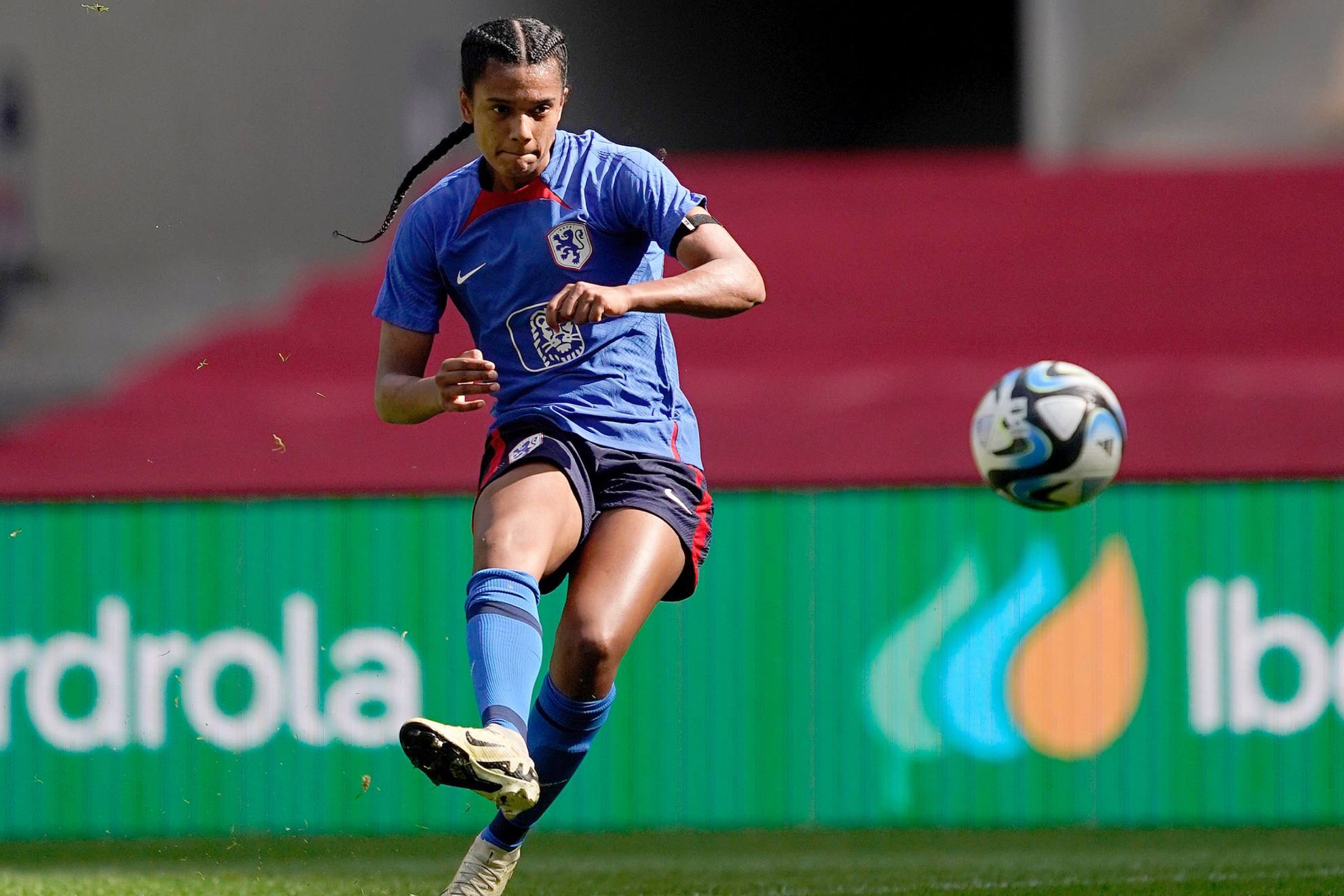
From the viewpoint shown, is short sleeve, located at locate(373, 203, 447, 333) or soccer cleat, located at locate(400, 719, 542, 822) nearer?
soccer cleat, located at locate(400, 719, 542, 822)

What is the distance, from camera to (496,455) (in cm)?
448

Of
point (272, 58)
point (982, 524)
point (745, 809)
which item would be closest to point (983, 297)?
point (982, 524)

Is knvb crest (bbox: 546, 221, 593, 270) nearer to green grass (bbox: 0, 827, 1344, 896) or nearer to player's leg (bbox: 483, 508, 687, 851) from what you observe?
player's leg (bbox: 483, 508, 687, 851)

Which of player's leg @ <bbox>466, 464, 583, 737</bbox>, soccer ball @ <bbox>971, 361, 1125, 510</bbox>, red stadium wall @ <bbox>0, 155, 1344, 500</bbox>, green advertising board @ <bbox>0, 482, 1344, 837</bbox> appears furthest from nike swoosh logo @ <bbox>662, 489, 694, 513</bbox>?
red stadium wall @ <bbox>0, 155, 1344, 500</bbox>

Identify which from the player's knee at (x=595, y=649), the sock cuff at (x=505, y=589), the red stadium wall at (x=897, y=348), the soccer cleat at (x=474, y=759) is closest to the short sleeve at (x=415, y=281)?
the sock cuff at (x=505, y=589)

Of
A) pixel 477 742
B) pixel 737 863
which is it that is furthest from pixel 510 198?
pixel 737 863

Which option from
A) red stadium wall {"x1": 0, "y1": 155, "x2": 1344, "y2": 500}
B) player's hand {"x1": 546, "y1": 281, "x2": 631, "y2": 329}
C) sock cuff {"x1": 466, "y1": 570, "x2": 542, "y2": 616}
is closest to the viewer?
player's hand {"x1": 546, "y1": 281, "x2": 631, "y2": 329}

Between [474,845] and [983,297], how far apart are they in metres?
9.91

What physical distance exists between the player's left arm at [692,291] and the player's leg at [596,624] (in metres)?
0.54

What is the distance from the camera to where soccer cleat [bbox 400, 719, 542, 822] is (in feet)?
Answer: 11.8

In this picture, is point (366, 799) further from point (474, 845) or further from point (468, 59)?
point (468, 59)

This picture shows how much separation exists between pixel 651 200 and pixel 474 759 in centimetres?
147

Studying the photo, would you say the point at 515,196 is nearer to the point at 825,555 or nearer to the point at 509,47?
the point at 509,47

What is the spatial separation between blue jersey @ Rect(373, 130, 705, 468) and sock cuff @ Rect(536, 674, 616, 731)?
0.60m
